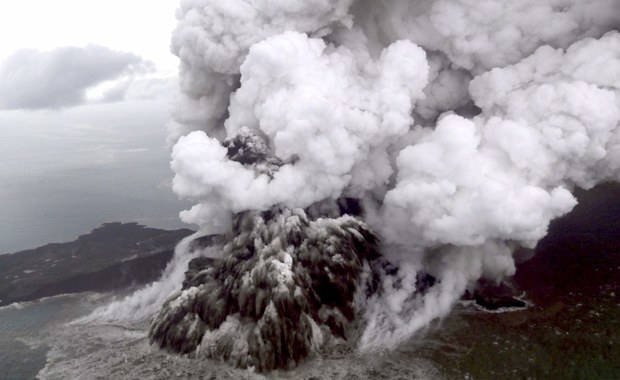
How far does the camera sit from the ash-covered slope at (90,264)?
116 m

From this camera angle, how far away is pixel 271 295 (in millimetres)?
69875

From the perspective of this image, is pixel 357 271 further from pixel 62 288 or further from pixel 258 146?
pixel 62 288

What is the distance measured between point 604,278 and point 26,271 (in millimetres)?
135484

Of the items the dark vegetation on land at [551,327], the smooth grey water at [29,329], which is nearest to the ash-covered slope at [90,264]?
the smooth grey water at [29,329]

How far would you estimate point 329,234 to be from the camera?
257ft

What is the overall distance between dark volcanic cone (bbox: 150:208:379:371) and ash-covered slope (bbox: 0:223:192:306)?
38.6 m

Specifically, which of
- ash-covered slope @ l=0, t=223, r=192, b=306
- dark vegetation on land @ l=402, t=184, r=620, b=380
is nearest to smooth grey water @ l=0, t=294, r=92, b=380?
ash-covered slope @ l=0, t=223, r=192, b=306

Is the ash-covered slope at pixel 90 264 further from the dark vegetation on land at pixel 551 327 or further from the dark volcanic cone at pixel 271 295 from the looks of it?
the dark vegetation on land at pixel 551 327

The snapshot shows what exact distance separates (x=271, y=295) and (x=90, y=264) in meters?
82.6

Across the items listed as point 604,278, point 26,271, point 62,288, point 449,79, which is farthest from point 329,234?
point 26,271

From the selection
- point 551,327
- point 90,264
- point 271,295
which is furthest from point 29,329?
point 551,327

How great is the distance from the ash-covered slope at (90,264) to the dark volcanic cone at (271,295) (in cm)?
3859

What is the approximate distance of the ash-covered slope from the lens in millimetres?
115500

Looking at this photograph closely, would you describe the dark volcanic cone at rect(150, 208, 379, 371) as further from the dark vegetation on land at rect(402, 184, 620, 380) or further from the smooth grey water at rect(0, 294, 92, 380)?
the smooth grey water at rect(0, 294, 92, 380)
